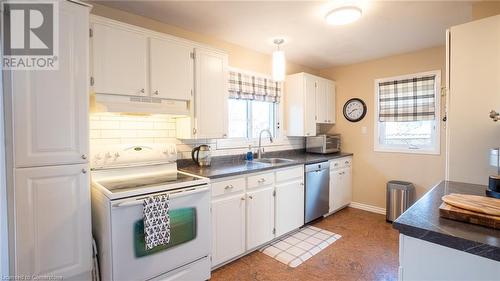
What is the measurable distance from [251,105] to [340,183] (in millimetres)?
1817

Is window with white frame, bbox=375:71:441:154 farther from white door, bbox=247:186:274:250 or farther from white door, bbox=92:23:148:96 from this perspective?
white door, bbox=92:23:148:96

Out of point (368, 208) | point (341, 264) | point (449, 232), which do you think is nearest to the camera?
point (449, 232)

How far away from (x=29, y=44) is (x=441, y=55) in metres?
4.28

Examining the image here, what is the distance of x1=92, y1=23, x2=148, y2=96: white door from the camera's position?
1848 mm

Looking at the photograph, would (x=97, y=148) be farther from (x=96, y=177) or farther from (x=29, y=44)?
(x=29, y=44)

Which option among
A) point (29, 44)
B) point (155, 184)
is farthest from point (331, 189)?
point (29, 44)

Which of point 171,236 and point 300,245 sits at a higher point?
point 171,236

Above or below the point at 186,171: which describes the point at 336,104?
above

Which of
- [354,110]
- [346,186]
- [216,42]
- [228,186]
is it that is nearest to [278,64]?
[216,42]

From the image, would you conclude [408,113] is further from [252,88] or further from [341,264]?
[341,264]

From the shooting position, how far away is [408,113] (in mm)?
3547

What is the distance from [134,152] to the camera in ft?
7.08

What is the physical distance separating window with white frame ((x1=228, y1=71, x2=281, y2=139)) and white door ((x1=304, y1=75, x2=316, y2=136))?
413 mm

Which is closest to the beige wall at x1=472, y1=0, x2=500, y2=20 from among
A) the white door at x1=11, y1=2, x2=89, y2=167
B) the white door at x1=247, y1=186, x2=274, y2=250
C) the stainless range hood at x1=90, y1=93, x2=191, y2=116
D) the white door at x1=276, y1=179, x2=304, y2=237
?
the white door at x1=276, y1=179, x2=304, y2=237
